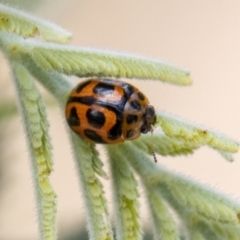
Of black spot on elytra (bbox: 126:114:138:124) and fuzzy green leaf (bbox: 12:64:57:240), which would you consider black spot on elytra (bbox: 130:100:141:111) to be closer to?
black spot on elytra (bbox: 126:114:138:124)

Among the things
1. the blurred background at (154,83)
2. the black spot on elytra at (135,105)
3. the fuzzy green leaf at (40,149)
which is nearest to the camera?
the fuzzy green leaf at (40,149)

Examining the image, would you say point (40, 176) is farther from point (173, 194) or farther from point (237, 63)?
point (237, 63)

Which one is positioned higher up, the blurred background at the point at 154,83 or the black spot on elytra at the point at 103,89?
the black spot on elytra at the point at 103,89

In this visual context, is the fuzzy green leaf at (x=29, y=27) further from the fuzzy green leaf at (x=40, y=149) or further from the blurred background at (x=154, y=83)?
the blurred background at (x=154, y=83)

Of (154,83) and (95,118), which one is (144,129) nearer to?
(95,118)

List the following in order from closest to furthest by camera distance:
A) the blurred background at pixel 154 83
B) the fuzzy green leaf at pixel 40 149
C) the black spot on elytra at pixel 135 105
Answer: the fuzzy green leaf at pixel 40 149, the black spot on elytra at pixel 135 105, the blurred background at pixel 154 83

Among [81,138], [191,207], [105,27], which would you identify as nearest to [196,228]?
[191,207]

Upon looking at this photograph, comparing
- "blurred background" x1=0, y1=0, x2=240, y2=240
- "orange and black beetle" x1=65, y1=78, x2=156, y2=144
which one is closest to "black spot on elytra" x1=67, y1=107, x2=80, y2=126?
"orange and black beetle" x1=65, y1=78, x2=156, y2=144

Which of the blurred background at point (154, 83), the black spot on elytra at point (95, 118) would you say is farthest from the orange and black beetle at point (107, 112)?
the blurred background at point (154, 83)
